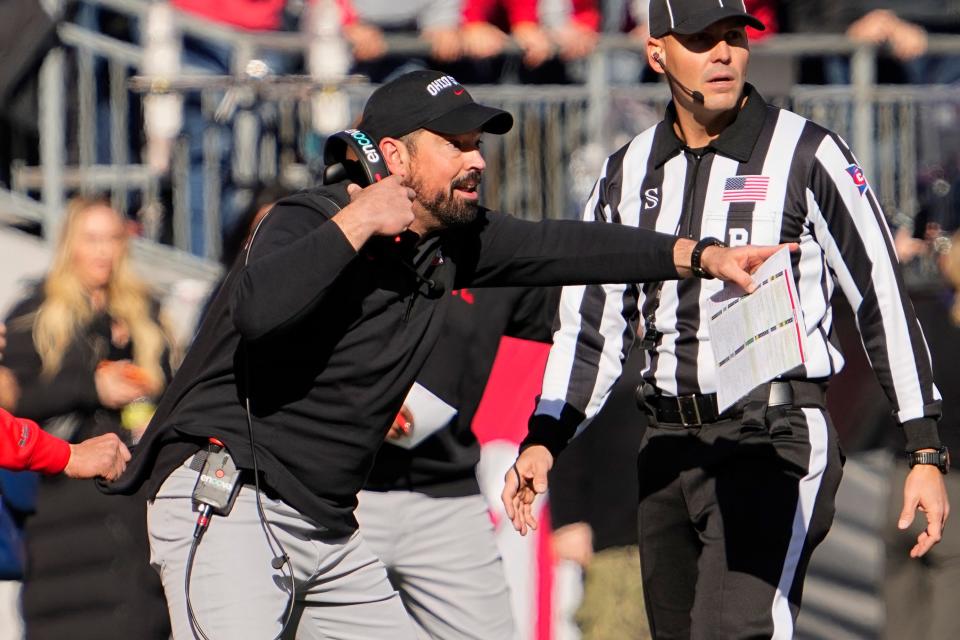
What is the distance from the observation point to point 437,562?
228 inches

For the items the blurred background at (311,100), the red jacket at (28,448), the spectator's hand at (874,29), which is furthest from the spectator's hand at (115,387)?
the spectator's hand at (874,29)

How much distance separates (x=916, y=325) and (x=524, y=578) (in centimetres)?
278

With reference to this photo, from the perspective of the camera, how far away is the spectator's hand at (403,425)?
18.3ft

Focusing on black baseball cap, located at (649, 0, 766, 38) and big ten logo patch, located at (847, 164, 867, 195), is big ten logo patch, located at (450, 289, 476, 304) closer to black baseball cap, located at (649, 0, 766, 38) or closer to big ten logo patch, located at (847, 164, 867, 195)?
black baseball cap, located at (649, 0, 766, 38)

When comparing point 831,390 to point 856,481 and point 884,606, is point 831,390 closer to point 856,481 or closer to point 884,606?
point 856,481

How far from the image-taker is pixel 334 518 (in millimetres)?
4469

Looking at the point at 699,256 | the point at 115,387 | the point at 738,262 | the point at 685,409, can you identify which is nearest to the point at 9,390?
the point at 115,387

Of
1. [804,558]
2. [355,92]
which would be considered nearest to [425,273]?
[804,558]

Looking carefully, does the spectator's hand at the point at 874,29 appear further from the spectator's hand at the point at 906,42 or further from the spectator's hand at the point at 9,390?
the spectator's hand at the point at 9,390

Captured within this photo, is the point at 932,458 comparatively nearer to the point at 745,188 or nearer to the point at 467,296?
the point at 745,188

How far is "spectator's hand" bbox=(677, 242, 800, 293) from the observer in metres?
4.32

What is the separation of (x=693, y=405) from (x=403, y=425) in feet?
3.77

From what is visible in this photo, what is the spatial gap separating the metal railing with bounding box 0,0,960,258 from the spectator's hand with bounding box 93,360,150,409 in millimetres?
1893

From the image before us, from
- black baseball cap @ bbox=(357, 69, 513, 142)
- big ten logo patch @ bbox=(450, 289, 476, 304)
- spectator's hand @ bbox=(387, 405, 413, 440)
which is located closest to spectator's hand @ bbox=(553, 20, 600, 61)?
big ten logo patch @ bbox=(450, 289, 476, 304)
